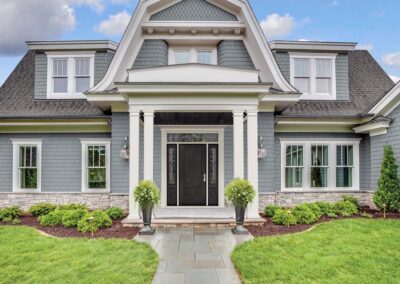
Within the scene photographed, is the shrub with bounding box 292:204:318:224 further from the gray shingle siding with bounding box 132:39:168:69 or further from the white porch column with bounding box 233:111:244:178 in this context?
the gray shingle siding with bounding box 132:39:168:69

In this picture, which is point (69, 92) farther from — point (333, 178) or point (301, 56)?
point (333, 178)

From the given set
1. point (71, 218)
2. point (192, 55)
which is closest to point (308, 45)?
point (192, 55)

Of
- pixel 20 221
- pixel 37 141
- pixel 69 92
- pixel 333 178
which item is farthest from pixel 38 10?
pixel 333 178

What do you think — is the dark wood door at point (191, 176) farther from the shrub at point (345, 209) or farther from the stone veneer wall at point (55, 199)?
the shrub at point (345, 209)

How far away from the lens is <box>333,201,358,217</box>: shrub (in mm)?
10031

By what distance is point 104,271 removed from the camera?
5.29 meters

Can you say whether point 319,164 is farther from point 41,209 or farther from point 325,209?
point 41,209

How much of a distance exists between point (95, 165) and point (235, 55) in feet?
19.9

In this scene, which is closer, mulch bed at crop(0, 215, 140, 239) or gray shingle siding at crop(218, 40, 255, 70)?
mulch bed at crop(0, 215, 140, 239)

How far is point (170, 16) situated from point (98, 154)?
5.26 metres

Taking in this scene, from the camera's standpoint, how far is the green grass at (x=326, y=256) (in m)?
5.06

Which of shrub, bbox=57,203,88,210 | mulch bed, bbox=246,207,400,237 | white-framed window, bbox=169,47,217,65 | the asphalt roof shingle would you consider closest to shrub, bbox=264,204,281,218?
mulch bed, bbox=246,207,400,237

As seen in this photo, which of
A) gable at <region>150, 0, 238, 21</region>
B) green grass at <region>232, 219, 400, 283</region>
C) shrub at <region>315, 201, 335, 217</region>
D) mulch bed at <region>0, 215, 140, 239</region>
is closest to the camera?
green grass at <region>232, 219, 400, 283</region>

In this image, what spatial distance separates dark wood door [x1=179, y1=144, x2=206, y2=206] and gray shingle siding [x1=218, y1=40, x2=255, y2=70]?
3027mm
